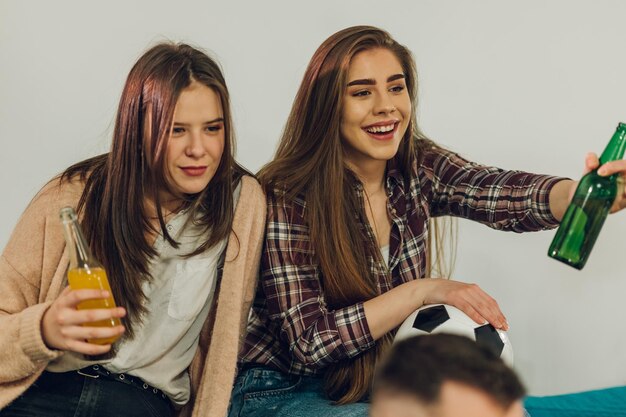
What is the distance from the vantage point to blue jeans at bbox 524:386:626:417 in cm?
261

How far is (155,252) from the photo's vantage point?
192 cm

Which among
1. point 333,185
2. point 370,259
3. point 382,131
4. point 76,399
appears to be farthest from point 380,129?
point 76,399

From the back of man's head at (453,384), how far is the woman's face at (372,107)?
1022mm

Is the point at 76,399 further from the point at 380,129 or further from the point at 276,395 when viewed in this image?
the point at 380,129

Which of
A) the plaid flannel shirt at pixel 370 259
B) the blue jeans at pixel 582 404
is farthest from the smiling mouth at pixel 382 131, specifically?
the blue jeans at pixel 582 404

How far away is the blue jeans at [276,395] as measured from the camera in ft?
6.48

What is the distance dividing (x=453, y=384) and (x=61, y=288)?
994 mm

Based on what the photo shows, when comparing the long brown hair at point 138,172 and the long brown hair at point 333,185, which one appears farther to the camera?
the long brown hair at point 333,185

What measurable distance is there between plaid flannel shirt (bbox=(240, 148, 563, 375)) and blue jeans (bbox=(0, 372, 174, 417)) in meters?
0.30

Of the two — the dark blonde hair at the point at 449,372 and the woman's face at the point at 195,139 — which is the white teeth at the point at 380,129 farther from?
the dark blonde hair at the point at 449,372

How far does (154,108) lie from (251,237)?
0.32 meters

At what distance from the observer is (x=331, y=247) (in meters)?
2.04

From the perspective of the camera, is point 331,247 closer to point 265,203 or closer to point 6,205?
point 265,203

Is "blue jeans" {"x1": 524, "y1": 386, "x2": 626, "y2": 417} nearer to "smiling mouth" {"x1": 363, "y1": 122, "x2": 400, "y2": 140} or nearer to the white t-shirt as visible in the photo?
"smiling mouth" {"x1": 363, "y1": 122, "x2": 400, "y2": 140}
